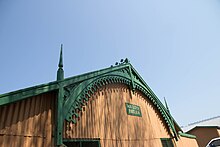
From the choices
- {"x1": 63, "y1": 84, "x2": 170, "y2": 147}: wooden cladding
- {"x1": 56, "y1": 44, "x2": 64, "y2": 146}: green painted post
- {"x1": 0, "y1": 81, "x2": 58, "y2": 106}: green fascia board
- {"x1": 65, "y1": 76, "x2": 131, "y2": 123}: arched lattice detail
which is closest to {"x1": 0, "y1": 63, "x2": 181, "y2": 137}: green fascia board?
{"x1": 0, "y1": 81, "x2": 58, "y2": 106}: green fascia board

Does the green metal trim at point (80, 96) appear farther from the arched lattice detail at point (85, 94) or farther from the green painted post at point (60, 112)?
the green painted post at point (60, 112)

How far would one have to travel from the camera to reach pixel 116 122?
700 centimetres

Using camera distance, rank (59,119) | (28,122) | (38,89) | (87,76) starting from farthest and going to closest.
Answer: (87,76)
(59,119)
(38,89)
(28,122)

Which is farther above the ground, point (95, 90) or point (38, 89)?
point (95, 90)

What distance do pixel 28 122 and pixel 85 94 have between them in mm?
2301

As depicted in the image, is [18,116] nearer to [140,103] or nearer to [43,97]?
[43,97]

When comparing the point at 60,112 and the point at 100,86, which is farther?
the point at 100,86

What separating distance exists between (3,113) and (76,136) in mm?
2378

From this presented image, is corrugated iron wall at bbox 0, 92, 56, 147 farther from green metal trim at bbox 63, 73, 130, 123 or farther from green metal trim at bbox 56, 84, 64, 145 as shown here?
green metal trim at bbox 63, 73, 130, 123

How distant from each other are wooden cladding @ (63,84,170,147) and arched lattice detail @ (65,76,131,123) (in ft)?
0.66

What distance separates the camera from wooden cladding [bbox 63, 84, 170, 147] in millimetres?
5762

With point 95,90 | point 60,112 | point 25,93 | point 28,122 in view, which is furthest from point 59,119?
point 95,90

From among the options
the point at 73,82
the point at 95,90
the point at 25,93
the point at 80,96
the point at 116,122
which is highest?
the point at 73,82

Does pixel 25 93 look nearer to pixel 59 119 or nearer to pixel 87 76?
pixel 59 119
